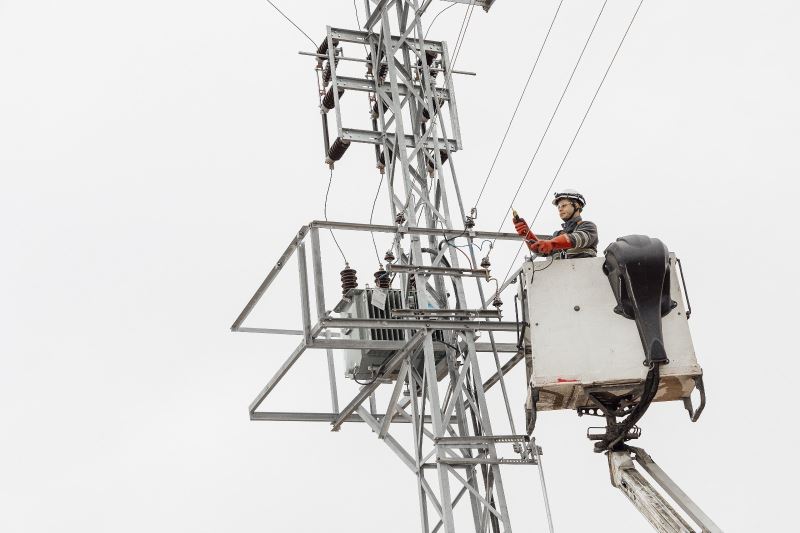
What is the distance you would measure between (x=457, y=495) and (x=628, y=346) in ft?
12.9

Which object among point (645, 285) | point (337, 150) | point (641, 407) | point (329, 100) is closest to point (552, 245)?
point (645, 285)

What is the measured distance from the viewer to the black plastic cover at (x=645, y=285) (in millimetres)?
13617

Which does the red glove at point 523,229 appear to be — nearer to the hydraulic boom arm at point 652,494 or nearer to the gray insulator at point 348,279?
the hydraulic boom arm at point 652,494

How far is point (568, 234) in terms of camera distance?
1468cm

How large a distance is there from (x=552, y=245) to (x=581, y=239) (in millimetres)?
317

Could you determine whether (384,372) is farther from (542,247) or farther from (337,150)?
(542,247)

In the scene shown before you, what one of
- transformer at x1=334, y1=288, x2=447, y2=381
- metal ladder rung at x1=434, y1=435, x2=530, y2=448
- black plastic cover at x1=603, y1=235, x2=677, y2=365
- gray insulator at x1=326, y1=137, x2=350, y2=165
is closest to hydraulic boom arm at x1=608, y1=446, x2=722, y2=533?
black plastic cover at x1=603, y1=235, x2=677, y2=365

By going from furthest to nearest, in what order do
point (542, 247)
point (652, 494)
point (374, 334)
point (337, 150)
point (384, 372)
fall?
point (337, 150), point (384, 372), point (374, 334), point (542, 247), point (652, 494)

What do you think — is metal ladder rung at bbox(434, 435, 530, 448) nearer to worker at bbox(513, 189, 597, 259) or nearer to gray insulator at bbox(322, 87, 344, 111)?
worker at bbox(513, 189, 597, 259)

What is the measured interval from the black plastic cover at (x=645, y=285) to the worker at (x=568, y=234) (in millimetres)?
829

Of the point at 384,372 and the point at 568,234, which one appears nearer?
the point at 568,234

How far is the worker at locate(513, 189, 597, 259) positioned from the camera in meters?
14.6

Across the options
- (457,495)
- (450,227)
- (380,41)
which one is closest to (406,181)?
(450,227)

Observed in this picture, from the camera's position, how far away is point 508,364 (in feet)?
58.9
